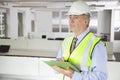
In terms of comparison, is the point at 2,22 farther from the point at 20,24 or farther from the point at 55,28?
the point at 55,28

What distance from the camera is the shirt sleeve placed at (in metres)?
1.26

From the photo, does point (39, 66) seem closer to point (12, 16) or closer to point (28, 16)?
point (12, 16)

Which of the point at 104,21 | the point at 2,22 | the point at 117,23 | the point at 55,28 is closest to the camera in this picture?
the point at 2,22

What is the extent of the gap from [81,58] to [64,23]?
10360mm

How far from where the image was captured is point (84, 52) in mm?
1352

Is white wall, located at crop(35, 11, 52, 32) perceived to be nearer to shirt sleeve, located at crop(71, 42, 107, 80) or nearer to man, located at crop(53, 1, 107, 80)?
man, located at crop(53, 1, 107, 80)

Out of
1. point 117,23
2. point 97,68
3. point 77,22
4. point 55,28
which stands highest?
point 117,23

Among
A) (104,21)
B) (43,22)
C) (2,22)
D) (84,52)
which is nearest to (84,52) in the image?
(84,52)

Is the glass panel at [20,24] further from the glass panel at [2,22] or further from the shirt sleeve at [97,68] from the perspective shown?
the shirt sleeve at [97,68]

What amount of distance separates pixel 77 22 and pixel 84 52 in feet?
0.69

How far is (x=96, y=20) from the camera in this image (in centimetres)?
1091

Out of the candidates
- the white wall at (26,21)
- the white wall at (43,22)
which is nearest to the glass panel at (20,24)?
the white wall at (26,21)

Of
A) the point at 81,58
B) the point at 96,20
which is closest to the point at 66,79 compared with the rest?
the point at 81,58

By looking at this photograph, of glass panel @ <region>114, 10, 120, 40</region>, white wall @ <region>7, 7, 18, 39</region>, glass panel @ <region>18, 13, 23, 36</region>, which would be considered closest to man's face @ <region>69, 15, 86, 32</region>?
white wall @ <region>7, 7, 18, 39</region>
